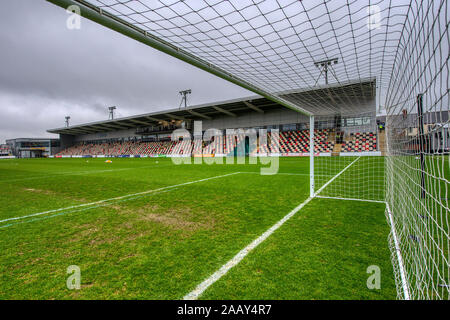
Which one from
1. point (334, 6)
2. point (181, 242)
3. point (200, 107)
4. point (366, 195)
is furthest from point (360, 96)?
point (200, 107)

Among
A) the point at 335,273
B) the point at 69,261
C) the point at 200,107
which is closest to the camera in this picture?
the point at 335,273

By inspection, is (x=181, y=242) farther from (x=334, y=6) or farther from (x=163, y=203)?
(x=334, y=6)

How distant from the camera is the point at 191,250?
2.25m

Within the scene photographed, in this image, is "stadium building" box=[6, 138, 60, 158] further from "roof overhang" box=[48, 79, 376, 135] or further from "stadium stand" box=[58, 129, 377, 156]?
"stadium stand" box=[58, 129, 377, 156]

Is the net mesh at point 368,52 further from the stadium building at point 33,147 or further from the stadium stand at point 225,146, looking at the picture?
the stadium building at point 33,147

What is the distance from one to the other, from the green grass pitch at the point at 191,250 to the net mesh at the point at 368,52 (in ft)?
1.29

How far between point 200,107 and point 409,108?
26147mm

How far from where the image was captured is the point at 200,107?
27.1m

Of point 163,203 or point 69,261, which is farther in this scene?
point 163,203

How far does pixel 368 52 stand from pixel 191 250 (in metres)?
4.26

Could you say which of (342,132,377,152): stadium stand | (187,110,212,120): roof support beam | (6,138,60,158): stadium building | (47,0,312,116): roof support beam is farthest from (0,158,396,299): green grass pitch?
(6,138,60,158): stadium building

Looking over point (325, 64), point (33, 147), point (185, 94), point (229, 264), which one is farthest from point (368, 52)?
point (33, 147)

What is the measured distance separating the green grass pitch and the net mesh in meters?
0.39

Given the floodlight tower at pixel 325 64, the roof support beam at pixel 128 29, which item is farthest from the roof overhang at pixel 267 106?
the roof support beam at pixel 128 29
